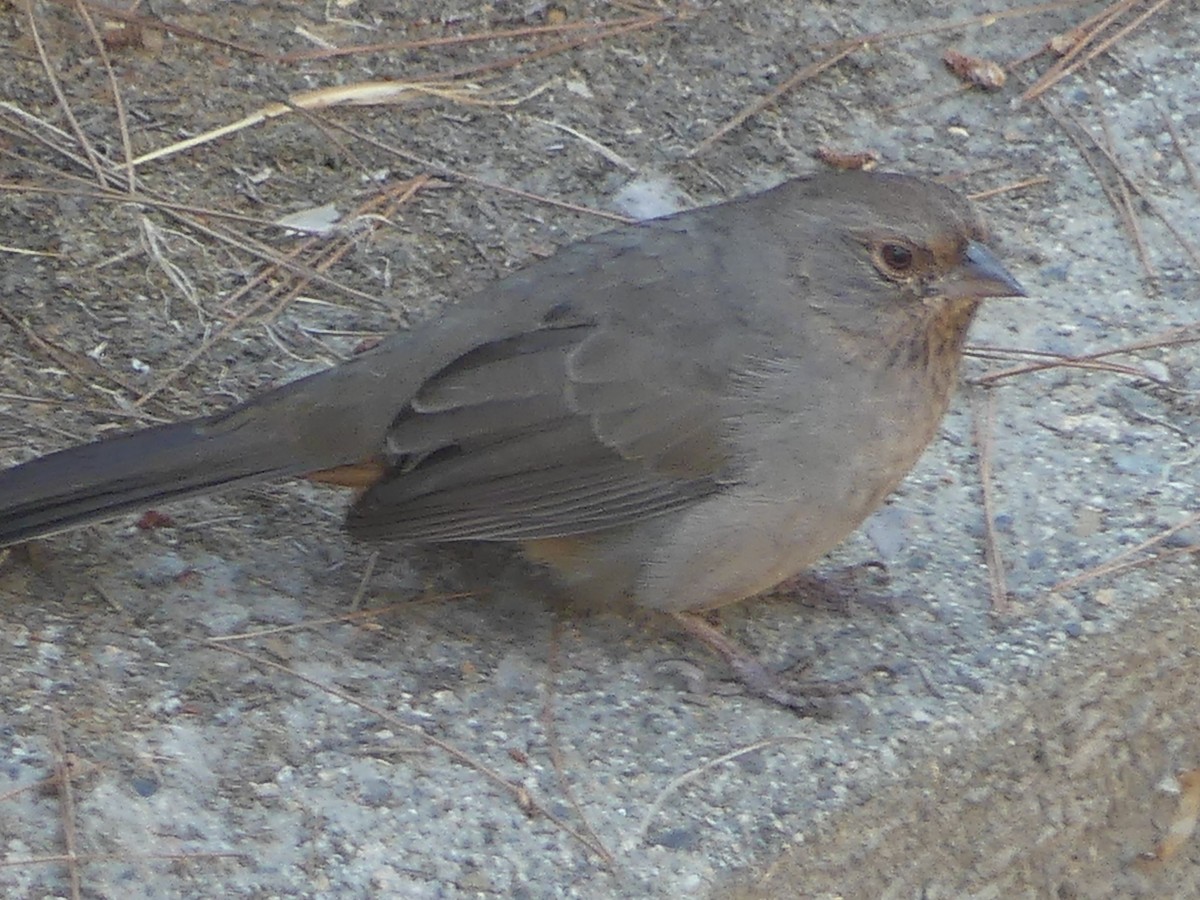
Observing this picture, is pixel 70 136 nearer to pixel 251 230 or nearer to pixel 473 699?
pixel 251 230

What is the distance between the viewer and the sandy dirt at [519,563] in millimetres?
3242

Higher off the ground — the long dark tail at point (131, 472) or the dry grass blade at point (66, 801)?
the long dark tail at point (131, 472)

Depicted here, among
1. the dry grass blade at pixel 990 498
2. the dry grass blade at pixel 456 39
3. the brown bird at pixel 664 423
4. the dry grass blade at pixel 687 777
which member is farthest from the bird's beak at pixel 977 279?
the dry grass blade at pixel 456 39

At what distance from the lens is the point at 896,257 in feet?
12.2

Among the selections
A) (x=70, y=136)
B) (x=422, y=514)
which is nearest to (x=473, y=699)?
(x=422, y=514)

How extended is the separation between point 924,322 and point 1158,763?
104cm

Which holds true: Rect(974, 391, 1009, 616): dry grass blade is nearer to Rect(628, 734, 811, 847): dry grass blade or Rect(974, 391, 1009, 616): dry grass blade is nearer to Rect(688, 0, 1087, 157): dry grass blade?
Rect(628, 734, 811, 847): dry grass blade

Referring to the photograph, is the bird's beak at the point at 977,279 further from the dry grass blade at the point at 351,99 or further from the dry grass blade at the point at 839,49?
the dry grass blade at the point at 351,99

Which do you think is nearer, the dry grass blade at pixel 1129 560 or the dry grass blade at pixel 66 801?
the dry grass blade at pixel 66 801

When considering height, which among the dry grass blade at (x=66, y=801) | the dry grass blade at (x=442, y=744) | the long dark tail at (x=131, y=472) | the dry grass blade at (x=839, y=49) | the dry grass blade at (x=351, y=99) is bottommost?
the dry grass blade at (x=66, y=801)

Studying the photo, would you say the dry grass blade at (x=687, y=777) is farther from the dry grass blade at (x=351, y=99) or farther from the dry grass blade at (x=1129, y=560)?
the dry grass blade at (x=351, y=99)

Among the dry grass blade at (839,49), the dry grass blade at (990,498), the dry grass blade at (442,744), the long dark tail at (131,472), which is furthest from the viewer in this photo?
the dry grass blade at (839,49)

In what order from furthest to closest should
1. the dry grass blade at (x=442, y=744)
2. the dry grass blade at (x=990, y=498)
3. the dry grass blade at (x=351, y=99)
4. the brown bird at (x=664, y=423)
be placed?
the dry grass blade at (x=351, y=99) < the dry grass blade at (x=990, y=498) < the brown bird at (x=664, y=423) < the dry grass blade at (x=442, y=744)

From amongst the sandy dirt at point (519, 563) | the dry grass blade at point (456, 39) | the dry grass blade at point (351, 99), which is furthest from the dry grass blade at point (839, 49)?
the dry grass blade at point (351, 99)
